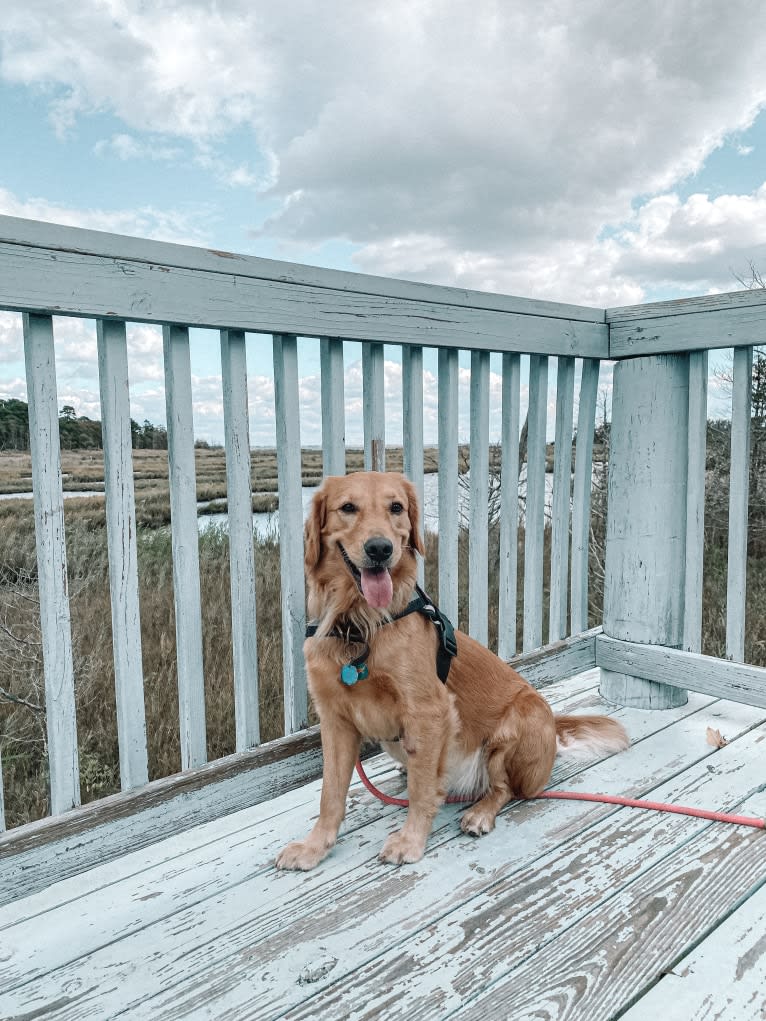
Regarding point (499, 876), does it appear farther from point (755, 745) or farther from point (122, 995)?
point (755, 745)

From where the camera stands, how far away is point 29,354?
1.41 metres

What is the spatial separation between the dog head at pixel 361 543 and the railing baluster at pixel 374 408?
0.96 ft

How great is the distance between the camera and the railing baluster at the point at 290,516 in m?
1.81

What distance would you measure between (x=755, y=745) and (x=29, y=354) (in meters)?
2.20

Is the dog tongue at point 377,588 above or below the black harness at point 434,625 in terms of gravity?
above

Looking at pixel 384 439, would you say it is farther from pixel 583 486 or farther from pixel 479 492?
pixel 583 486

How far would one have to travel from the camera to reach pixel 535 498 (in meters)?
2.45

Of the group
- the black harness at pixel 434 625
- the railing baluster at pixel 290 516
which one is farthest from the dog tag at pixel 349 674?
the railing baluster at pixel 290 516

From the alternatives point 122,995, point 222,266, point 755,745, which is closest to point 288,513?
point 222,266

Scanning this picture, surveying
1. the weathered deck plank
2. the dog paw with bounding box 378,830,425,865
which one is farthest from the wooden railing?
the weathered deck plank

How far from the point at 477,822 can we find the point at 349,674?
0.49 meters

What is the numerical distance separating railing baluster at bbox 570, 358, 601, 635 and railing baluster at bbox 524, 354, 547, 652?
0.18 meters

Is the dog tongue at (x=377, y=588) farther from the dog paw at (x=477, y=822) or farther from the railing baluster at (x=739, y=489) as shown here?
the railing baluster at (x=739, y=489)

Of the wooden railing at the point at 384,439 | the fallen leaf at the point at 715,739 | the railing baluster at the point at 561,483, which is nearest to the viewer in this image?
the wooden railing at the point at 384,439
